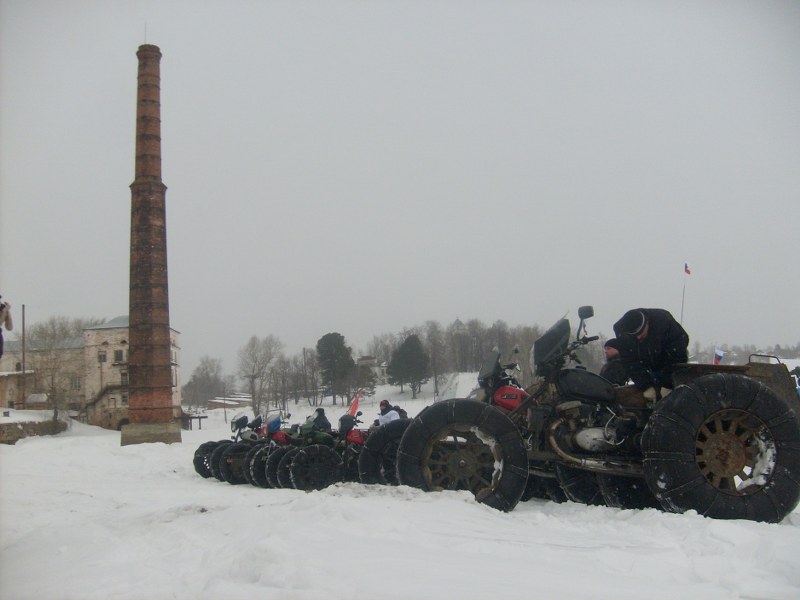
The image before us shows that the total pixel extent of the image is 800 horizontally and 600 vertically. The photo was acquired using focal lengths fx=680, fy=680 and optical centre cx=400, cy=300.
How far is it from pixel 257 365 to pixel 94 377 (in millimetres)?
15076

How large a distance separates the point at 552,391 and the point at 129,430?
28370mm

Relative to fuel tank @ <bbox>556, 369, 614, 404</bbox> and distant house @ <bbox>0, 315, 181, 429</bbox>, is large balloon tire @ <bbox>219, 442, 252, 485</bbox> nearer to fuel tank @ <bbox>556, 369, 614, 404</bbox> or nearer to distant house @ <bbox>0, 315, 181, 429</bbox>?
fuel tank @ <bbox>556, 369, 614, 404</bbox>

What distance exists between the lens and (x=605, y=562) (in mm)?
3914

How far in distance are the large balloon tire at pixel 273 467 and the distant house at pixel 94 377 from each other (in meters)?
46.3

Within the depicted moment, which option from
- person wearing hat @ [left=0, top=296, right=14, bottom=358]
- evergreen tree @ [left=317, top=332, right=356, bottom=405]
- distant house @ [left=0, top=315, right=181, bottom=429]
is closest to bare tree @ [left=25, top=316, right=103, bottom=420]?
distant house @ [left=0, top=315, right=181, bottom=429]

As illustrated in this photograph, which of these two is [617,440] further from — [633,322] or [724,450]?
[633,322]

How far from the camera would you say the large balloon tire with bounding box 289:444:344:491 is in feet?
36.3

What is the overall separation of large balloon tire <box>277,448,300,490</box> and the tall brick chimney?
2125cm

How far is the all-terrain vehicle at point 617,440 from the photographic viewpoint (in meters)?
5.21

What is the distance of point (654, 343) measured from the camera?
5.91 m


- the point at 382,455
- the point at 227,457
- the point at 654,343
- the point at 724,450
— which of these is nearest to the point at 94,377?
the point at 227,457

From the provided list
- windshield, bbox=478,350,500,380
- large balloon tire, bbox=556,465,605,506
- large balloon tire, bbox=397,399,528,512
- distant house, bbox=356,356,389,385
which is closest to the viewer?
large balloon tire, bbox=397,399,528,512

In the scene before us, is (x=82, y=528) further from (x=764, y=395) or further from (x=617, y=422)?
(x=764, y=395)

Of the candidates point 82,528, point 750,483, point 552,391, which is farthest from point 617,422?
point 82,528
